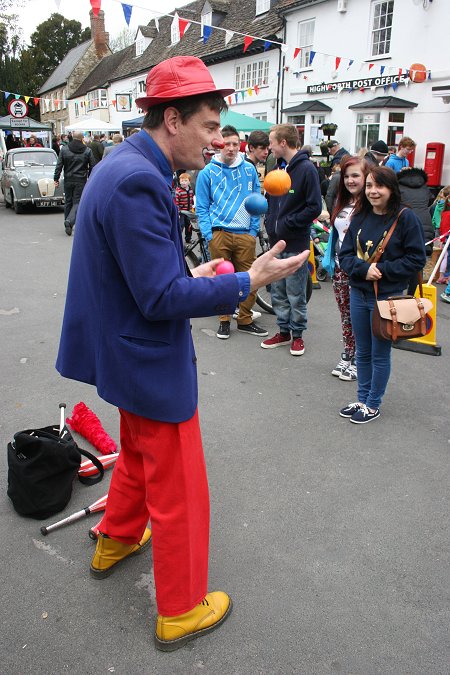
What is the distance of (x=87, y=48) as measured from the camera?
166ft

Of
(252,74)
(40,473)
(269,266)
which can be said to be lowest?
(40,473)

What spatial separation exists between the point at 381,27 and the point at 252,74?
7.82 metres

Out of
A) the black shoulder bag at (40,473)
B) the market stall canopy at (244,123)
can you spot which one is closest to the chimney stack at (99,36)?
the market stall canopy at (244,123)

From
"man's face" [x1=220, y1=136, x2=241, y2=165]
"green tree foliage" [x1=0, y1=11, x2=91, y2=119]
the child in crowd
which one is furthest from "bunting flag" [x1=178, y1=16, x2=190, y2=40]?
"green tree foliage" [x1=0, y1=11, x2=91, y2=119]

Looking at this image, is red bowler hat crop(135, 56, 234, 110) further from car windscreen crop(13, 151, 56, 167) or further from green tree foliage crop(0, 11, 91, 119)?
green tree foliage crop(0, 11, 91, 119)

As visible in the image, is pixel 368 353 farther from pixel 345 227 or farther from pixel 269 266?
pixel 269 266

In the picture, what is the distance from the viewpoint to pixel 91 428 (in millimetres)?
3850

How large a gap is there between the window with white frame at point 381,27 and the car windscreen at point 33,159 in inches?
417

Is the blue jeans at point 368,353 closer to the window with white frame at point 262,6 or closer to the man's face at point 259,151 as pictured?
the man's face at point 259,151

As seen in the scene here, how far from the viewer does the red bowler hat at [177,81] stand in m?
1.77

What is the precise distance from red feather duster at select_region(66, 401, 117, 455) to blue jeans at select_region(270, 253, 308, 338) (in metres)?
2.38

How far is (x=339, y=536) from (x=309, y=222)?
3.17 metres

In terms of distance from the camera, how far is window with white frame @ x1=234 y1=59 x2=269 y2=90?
74.2 ft

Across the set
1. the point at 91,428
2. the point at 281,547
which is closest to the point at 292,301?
the point at 91,428
